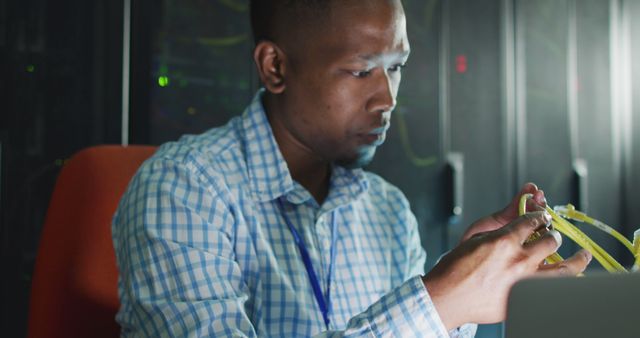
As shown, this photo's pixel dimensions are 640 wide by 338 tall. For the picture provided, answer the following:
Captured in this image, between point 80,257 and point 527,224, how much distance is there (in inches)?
29.6

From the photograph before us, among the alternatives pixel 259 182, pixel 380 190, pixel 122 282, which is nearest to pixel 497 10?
pixel 380 190

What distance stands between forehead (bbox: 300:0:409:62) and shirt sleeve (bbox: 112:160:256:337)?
353 millimetres

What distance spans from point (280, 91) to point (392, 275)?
43 cm

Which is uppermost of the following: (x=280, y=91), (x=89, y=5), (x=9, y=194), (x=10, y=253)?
(x=89, y=5)

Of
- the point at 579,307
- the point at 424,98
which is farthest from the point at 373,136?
the point at 424,98

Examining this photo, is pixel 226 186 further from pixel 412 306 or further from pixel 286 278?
pixel 412 306

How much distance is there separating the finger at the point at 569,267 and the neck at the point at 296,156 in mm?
669

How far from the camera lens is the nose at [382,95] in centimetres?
126

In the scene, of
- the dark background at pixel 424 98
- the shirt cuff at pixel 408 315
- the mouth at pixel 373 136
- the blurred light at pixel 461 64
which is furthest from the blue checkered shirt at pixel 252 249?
the blurred light at pixel 461 64

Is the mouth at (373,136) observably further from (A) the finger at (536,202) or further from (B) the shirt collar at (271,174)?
(A) the finger at (536,202)

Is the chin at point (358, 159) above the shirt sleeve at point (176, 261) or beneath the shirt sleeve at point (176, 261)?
above

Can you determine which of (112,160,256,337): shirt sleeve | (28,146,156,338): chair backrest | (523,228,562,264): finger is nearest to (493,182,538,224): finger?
(523,228,562,264): finger

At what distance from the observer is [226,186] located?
47.0 inches

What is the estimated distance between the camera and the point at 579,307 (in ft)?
A: 1.30
